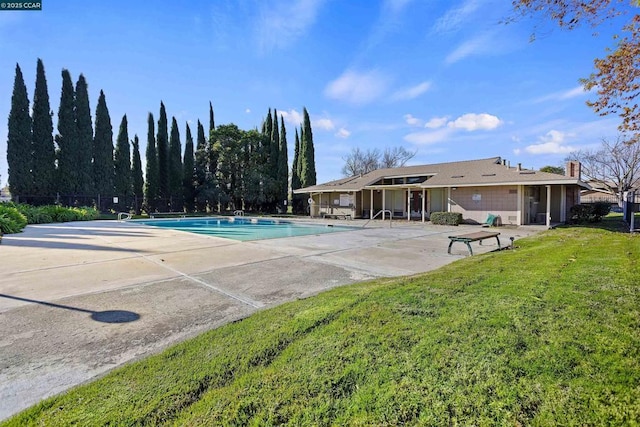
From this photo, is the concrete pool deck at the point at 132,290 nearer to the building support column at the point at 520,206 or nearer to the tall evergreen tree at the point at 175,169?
the building support column at the point at 520,206

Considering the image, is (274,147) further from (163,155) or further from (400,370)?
(400,370)

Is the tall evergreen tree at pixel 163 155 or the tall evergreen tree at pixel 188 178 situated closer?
the tall evergreen tree at pixel 163 155

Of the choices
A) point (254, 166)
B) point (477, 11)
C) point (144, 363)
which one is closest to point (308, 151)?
point (254, 166)

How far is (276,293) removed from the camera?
16.6ft

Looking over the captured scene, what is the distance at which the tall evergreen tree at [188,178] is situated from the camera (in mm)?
33312

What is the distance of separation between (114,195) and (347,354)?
3293 centimetres

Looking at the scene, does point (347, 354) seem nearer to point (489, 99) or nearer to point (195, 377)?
point (195, 377)

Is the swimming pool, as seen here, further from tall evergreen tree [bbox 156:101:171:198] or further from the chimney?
the chimney

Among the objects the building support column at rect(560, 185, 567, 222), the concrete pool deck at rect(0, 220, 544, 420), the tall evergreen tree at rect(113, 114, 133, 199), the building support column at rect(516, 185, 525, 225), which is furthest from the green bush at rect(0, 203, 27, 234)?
the building support column at rect(560, 185, 567, 222)

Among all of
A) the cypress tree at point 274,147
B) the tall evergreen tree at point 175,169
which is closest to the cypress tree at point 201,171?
the tall evergreen tree at point 175,169

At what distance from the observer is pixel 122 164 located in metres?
29.9

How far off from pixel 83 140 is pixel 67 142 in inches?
47.1

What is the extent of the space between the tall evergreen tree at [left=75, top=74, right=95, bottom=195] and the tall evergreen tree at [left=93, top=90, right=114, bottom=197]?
0.56 m

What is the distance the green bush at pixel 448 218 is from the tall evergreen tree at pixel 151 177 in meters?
27.4
